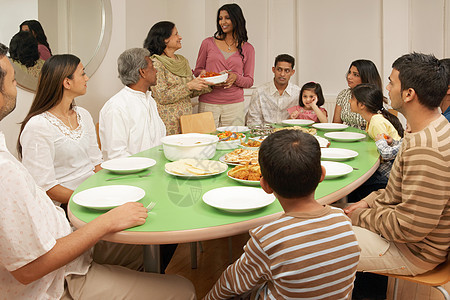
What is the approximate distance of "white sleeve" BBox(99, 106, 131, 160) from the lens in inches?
92.7

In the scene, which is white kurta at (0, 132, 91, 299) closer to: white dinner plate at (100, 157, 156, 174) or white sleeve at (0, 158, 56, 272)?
white sleeve at (0, 158, 56, 272)

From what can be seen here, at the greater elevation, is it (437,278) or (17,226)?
(17,226)

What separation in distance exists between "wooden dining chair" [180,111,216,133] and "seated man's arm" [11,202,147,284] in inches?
76.0

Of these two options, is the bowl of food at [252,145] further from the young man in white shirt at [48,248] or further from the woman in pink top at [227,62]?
the woman in pink top at [227,62]

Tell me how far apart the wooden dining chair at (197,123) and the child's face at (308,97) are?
0.94 metres

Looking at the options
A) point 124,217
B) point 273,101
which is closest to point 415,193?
point 124,217

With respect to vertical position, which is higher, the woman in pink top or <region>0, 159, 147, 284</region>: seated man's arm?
the woman in pink top

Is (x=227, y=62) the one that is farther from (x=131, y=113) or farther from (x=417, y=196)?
(x=417, y=196)

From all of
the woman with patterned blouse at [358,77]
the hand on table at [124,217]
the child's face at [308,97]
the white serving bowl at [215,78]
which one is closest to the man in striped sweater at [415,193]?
the hand on table at [124,217]

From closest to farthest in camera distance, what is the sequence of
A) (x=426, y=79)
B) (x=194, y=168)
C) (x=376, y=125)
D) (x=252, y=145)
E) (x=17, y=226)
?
1. (x=17, y=226)
2. (x=426, y=79)
3. (x=194, y=168)
4. (x=252, y=145)
5. (x=376, y=125)

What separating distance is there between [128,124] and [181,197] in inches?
48.2

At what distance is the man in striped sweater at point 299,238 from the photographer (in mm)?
984

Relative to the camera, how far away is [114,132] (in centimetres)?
237

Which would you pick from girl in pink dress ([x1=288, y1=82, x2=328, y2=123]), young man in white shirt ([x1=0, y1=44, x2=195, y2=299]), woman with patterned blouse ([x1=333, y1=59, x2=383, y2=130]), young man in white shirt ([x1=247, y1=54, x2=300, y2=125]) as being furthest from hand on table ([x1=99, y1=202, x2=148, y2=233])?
young man in white shirt ([x1=247, y1=54, x2=300, y2=125])
